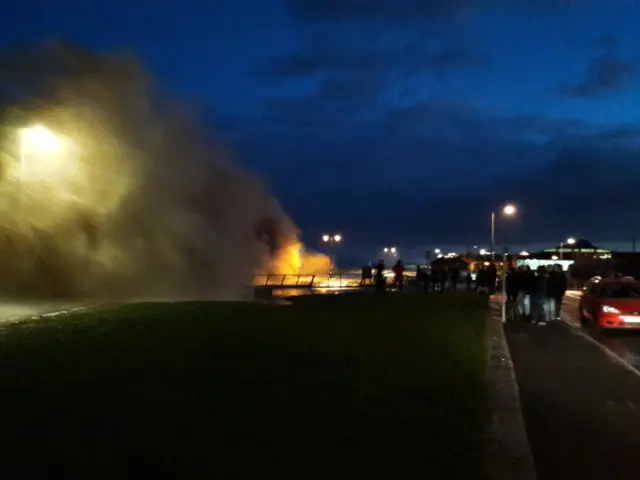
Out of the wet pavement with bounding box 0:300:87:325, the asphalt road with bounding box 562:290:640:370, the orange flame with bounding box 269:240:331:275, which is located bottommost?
the asphalt road with bounding box 562:290:640:370

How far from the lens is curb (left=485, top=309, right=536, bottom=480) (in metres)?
6.18

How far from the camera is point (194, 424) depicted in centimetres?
698

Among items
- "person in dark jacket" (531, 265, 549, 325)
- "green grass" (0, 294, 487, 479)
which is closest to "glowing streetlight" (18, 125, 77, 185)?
"green grass" (0, 294, 487, 479)

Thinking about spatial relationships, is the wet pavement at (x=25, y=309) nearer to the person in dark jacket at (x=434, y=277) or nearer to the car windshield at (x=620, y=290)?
the car windshield at (x=620, y=290)

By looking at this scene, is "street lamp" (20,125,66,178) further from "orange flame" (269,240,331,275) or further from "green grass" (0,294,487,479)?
"orange flame" (269,240,331,275)

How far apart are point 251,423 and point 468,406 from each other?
2.48m

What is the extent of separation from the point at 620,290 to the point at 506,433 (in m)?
13.9

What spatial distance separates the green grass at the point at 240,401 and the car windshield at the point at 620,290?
21.7ft

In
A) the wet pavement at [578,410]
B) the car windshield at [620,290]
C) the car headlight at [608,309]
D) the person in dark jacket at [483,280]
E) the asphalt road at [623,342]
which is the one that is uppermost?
the person in dark jacket at [483,280]

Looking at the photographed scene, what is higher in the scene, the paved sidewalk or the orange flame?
the orange flame

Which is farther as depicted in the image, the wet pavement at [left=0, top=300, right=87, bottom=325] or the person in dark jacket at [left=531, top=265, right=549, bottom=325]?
the person in dark jacket at [left=531, top=265, right=549, bottom=325]

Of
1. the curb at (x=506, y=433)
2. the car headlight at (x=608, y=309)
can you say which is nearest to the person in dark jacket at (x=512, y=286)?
the car headlight at (x=608, y=309)

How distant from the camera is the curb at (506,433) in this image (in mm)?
6176

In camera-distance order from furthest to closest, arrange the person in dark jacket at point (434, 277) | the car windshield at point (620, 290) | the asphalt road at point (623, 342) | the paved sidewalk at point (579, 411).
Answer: the person in dark jacket at point (434, 277) → the car windshield at point (620, 290) → the asphalt road at point (623, 342) → the paved sidewalk at point (579, 411)
